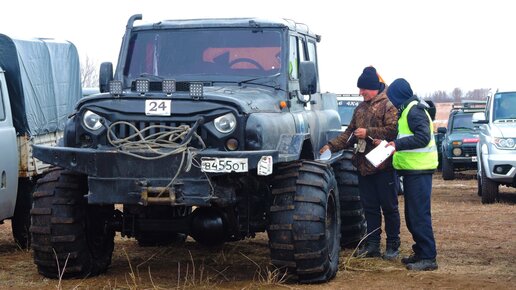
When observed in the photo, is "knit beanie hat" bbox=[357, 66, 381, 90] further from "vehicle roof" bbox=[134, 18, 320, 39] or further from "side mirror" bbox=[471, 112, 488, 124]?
"side mirror" bbox=[471, 112, 488, 124]

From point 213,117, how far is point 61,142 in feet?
5.30

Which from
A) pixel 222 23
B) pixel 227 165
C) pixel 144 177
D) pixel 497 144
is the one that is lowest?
pixel 497 144

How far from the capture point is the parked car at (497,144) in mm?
16812

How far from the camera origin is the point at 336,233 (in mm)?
9594

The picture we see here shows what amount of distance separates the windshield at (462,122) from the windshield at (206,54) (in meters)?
16.7

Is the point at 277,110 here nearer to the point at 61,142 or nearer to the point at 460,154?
the point at 61,142

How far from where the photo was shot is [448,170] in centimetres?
2498

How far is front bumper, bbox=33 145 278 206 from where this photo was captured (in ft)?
27.0

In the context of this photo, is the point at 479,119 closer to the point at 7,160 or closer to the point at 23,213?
the point at 23,213

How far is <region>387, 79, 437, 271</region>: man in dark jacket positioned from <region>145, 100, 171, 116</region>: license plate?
2.55m

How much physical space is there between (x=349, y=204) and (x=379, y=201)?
65cm

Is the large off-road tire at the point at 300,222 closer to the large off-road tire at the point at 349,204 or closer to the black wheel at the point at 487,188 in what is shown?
the large off-road tire at the point at 349,204

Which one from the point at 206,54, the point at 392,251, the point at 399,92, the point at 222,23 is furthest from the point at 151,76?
the point at 392,251

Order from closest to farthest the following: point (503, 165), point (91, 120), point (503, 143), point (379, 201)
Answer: point (91, 120)
point (379, 201)
point (503, 165)
point (503, 143)
